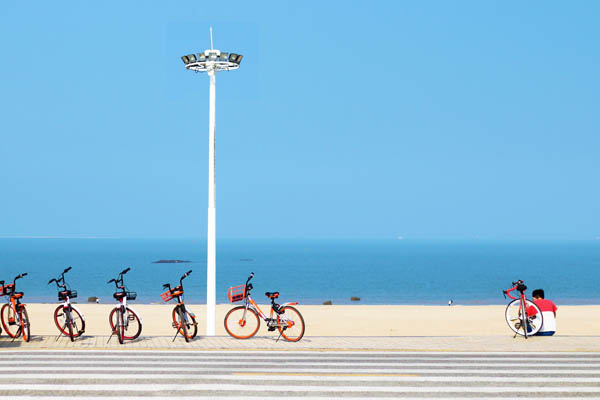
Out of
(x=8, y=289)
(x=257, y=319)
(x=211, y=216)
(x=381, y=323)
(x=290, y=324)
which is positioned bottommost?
(x=381, y=323)

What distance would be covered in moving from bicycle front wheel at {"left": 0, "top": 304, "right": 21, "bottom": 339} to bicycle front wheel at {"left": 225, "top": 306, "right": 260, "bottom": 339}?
14.2 ft

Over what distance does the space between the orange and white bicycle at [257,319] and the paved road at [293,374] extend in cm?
138

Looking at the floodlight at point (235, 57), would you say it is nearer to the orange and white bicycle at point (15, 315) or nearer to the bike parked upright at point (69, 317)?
the bike parked upright at point (69, 317)

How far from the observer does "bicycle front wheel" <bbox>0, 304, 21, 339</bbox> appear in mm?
15797

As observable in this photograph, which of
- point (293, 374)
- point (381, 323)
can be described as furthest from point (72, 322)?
point (381, 323)

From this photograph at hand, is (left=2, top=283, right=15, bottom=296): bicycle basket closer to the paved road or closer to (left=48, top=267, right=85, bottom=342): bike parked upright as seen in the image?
(left=48, top=267, right=85, bottom=342): bike parked upright

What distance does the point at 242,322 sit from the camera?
16.4 metres

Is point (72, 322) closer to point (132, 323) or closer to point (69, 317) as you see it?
point (69, 317)

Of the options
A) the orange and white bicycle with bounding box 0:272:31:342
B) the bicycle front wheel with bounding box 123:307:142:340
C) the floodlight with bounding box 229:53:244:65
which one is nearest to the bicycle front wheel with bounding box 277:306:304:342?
the bicycle front wheel with bounding box 123:307:142:340

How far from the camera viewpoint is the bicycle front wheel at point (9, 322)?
51.8 ft

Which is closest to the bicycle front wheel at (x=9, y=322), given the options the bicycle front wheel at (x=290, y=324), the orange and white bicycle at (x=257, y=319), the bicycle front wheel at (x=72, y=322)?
the bicycle front wheel at (x=72, y=322)

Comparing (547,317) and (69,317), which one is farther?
(547,317)

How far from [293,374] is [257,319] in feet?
13.7

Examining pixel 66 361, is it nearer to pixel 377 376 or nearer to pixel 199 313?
pixel 377 376
